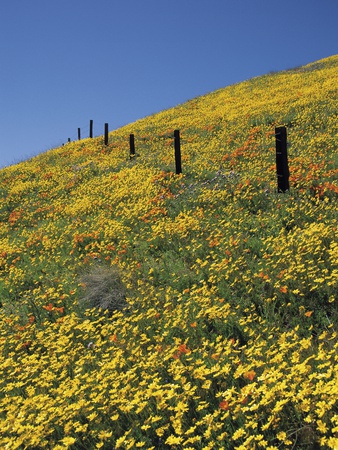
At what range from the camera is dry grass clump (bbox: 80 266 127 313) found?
335 inches

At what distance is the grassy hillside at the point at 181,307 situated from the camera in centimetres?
440

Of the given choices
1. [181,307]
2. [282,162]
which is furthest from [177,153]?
[181,307]

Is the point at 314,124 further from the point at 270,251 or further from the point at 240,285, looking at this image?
the point at 240,285

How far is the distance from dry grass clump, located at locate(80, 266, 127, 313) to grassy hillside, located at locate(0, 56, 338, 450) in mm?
39

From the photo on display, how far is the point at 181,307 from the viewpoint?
291 inches

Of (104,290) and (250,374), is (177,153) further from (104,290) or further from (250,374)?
(250,374)

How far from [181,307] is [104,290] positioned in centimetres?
232

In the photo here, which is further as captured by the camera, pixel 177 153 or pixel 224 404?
pixel 177 153

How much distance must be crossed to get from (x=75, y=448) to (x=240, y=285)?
13.2 feet

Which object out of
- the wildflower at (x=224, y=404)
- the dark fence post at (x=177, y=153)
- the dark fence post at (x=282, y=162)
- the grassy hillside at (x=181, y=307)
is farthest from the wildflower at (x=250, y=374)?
the dark fence post at (x=177, y=153)

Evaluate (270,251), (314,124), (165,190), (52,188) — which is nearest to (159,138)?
(52,188)

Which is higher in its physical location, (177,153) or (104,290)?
(177,153)

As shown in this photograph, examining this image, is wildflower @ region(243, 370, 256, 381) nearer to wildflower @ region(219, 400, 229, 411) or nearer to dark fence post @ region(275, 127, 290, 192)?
wildflower @ region(219, 400, 229, 411)

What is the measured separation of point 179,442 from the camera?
4102 mm
